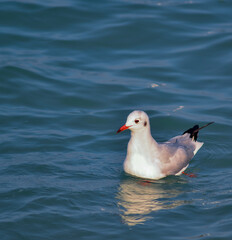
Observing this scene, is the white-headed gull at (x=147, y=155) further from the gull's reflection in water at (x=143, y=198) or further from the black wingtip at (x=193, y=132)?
the black wingtip at (x=193, y=132)

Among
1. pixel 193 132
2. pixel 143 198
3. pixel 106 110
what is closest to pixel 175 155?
pixel 193 132

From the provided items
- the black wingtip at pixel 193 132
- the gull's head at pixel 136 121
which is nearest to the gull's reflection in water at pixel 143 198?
the gull's head at pixel 136 121

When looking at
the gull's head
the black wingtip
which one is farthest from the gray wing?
the gull's head

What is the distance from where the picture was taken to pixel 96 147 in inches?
406

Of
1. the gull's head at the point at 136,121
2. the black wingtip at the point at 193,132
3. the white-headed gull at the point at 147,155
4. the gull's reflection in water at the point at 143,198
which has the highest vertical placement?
the black wingtip at the point at 193,132

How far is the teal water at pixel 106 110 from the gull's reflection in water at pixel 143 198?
0.05 ft

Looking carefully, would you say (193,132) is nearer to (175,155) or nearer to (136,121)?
(175,155)

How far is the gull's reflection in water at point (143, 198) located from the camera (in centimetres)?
780

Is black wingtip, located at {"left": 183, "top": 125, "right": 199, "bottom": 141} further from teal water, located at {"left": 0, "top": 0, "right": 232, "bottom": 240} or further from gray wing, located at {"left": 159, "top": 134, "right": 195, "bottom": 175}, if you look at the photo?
teal water, located at {"left": 0, "top": 0, "right": 232, "bottom": 240}

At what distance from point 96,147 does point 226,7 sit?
914cm

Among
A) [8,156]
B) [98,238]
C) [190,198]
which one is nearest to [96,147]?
[8,156]

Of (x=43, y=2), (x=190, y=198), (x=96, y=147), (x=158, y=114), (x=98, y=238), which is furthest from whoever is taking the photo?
(x=43, y=2)

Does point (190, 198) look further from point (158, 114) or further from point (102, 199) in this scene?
point (158, 114)

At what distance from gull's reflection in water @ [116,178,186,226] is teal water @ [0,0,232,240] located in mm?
17
